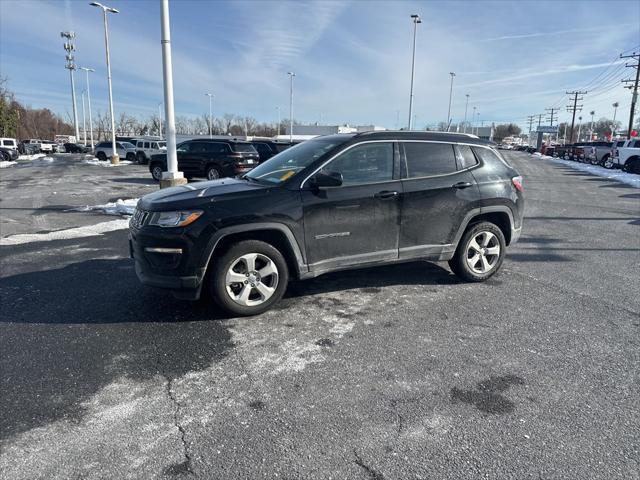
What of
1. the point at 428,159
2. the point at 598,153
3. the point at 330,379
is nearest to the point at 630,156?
the point at 598,153

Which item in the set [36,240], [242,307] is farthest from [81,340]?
[36,240]

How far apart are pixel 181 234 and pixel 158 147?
110 feet

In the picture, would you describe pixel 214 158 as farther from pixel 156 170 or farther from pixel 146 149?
pixel 146 149

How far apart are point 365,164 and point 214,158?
45.7 feet

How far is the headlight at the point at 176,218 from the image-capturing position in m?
4.05

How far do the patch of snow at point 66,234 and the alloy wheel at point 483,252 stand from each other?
22.0ft

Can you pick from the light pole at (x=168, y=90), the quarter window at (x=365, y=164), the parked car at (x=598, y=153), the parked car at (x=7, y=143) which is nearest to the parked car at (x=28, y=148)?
the parked car at (x=7, y=143)

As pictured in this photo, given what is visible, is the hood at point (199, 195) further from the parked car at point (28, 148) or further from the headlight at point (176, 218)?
the parked car at point (28, 148)

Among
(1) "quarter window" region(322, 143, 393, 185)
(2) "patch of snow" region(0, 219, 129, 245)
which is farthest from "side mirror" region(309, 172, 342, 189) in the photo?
(2) "patch of snow" region(0, 219, 129, 245)

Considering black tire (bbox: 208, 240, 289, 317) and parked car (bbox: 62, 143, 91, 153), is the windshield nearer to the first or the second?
black tire (bbox: 208, 240, 289, 317)

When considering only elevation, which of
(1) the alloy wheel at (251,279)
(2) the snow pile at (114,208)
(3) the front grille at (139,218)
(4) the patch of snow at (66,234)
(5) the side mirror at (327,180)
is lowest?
(4) the patch of snow at (66,234)

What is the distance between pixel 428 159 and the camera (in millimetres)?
5098

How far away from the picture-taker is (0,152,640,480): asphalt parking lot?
2.46 metres

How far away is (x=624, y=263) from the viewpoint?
655 centimetres
